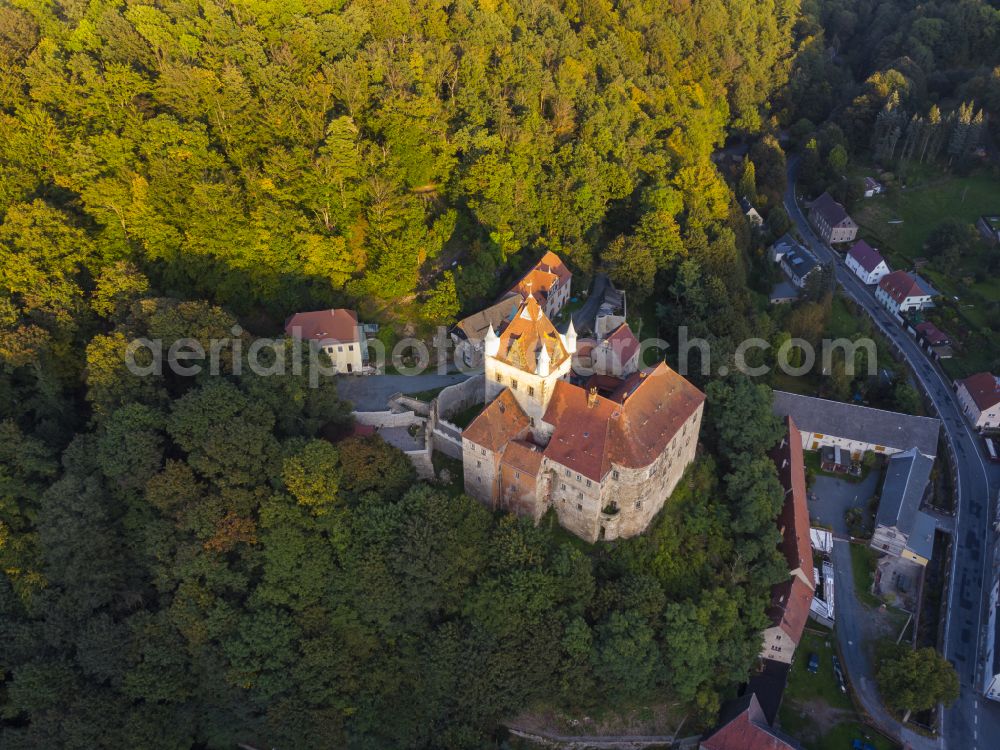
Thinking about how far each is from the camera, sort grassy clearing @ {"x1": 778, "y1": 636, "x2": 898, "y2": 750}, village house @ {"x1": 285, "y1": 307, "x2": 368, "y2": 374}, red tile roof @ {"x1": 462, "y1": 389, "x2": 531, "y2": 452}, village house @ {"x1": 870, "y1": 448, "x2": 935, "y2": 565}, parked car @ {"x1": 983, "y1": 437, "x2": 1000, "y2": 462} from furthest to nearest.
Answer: parked car @ {"x1": 983, "y1": 437, "x2": 1000, "y2": 462}, village house @ {"x1": 870, "y1": 448, "x2": 935, "y2": 565}, village house @ {"x1": 285, "y1": 307, "x2": 368, "y2": 374}, grassy clearing @ {"x1": 778, "y1": 636, "x2": 898, "y2": 750}, red tile roof @ {"x1": 462, "y1": 389, "x2": 531, "y2": 452}

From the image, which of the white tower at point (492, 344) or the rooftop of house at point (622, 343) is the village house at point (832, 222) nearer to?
the rooftop of house at point (622, 343)

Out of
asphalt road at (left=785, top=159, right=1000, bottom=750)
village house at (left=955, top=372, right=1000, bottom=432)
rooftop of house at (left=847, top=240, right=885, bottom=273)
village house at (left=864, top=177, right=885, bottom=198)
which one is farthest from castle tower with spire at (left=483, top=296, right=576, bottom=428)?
village house at (left=864, top=177, right=885, bottom=198)

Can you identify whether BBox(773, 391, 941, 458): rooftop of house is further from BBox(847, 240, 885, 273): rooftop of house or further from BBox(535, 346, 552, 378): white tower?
BBox(847, 240, 885, 273): rooftop of house

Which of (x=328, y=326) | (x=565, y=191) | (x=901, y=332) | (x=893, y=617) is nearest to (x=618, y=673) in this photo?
(x=893, y=617)

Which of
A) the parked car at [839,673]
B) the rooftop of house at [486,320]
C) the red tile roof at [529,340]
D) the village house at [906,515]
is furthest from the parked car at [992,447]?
the rooftop of house at [486,320]

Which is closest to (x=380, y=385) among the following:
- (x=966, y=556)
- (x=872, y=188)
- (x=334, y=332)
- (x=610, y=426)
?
(x=334, y=332)

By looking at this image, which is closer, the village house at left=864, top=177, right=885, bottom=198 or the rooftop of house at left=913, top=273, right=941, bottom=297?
the rooftop of house at left=913, top=273, right=941, bottom=297

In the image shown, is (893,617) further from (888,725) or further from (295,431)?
(295,431)
